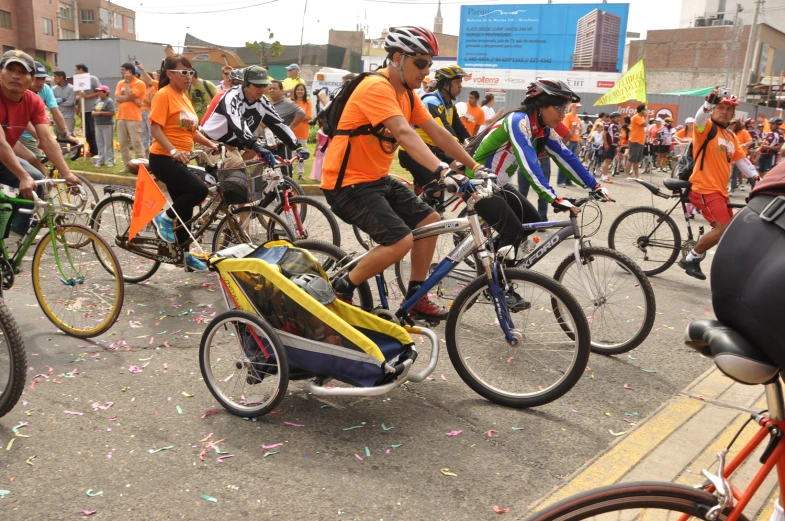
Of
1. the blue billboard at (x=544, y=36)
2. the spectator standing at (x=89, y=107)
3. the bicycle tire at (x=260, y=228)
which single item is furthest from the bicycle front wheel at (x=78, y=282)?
the blue billboard at (x=544, y=36)

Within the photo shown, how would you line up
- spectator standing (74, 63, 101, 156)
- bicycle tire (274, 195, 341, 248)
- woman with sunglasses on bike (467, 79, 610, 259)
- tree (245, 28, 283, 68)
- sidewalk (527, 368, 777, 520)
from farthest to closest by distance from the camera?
1. tree (245, 28, 283, 68)
2. spectator standing (74, 63, 101, 156)
3. bicycle tire (274, 195, 341, 248)
4. woman with sunglasses on bike (467, 79, 610, 259)
5. sidewalk (527, 368, 777, 520)

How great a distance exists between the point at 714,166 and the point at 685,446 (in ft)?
14.6

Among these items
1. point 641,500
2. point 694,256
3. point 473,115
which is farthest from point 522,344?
point 473,115

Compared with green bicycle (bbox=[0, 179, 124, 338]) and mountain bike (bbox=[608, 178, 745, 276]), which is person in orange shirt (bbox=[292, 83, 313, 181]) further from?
green bicycle (bbox=[0, 179, 124, 338])

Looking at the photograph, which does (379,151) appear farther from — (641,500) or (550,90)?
(641,500)

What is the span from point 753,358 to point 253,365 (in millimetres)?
2817

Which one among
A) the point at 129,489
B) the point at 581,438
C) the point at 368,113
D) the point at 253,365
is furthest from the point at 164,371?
the point at 581,438

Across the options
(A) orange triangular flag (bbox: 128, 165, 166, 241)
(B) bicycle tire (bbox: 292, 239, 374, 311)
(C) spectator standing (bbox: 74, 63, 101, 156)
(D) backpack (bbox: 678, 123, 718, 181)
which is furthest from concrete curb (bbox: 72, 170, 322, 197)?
(B) bicycle tire (bbox: 292, 239, 374, 311)

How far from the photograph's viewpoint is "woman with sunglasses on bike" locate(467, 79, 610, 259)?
16.8 feet

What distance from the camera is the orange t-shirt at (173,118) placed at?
635 cm

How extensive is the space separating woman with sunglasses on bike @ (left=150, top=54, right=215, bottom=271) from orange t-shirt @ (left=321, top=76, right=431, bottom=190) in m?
2.32

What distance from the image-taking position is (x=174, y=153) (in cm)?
616

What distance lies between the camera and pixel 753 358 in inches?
63.1

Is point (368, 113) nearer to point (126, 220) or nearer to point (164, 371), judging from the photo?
point (164, 371)
